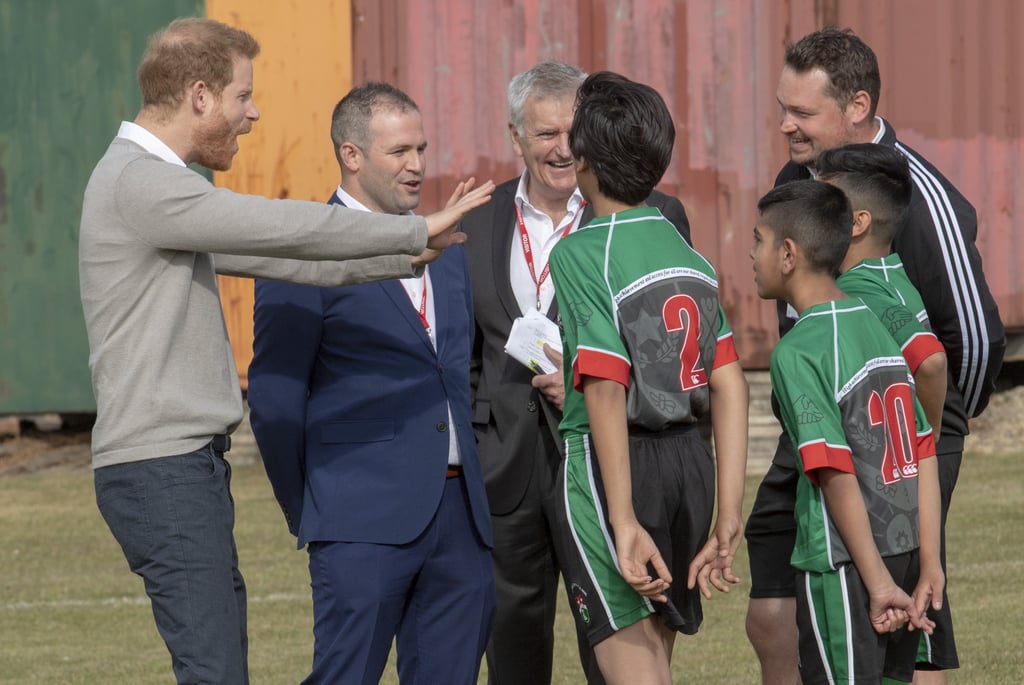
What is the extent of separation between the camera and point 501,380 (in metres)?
5.42

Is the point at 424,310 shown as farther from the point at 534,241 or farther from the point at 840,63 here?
the point at 840,63

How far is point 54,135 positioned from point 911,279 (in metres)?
9.47

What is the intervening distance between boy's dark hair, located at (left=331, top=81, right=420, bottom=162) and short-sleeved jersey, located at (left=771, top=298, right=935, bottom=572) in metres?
1.33

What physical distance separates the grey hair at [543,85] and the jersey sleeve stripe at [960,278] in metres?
1.11

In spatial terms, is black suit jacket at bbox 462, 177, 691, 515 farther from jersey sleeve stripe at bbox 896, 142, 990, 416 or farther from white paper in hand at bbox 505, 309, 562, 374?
jersey sleeve stripe at bbox 896, 142, 990, 416

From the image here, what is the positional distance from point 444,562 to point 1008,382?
34.1 ft

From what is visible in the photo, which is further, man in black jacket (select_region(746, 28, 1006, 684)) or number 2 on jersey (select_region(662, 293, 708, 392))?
man in black jacket (select_region(746, 28, 1006, 684))

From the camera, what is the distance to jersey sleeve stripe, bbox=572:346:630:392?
405 cm

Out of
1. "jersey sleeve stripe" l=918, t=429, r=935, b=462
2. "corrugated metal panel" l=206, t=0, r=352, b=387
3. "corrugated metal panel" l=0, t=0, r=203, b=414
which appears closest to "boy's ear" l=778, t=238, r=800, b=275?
"jersey sleeve stripe" l=918, t=429, r=935, b=462

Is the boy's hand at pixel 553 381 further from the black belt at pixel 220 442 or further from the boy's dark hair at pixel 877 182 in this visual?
the black belt at pixel 220 442

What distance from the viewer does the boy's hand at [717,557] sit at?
4.17 m

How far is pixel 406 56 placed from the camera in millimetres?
12469

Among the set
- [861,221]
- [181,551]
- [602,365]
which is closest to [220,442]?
[181,551]

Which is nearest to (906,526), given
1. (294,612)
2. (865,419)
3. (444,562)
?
(865,419)
